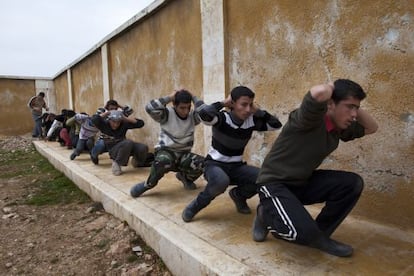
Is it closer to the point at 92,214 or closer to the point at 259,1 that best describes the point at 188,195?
the point at 92,214

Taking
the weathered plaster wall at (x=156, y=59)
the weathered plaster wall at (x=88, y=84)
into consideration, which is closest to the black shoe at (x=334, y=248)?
the weathered plaster wall at (x=156, y=59)

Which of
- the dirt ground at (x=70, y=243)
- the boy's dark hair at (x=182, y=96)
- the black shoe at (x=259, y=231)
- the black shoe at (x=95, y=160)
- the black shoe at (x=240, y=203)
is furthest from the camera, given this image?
the black shoe at (x=95, y=160)

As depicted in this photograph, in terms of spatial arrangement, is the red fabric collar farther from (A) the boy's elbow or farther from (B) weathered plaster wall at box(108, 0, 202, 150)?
(B) weathered plaster wall at box(108, 0, 202, 150)

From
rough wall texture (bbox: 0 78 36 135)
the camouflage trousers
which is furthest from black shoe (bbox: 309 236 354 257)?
rough wall texture (bbox: 0 78 36 135)

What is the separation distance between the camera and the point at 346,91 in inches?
78.0

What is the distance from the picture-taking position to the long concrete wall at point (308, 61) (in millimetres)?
2500

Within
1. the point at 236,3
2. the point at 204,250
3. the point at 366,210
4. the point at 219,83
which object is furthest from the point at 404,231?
the point at 236,3

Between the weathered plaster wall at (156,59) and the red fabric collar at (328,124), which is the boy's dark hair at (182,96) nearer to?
the weathered plaster wall at (156,59)

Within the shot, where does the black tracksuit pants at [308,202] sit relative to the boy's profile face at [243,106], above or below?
below

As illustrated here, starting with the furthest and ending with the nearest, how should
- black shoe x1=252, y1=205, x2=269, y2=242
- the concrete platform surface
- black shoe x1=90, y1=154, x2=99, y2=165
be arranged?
black shoe x1=90, y1=154, x2=99, y2=165
black shoe x1=252, y1=205, x2=269, y2=242
the concrete platform surface

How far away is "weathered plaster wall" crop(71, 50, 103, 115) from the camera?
891 centimetres

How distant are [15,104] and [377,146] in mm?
15762

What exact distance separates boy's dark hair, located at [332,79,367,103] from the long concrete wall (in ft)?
2.35

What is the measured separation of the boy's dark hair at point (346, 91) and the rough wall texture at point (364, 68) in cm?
71
